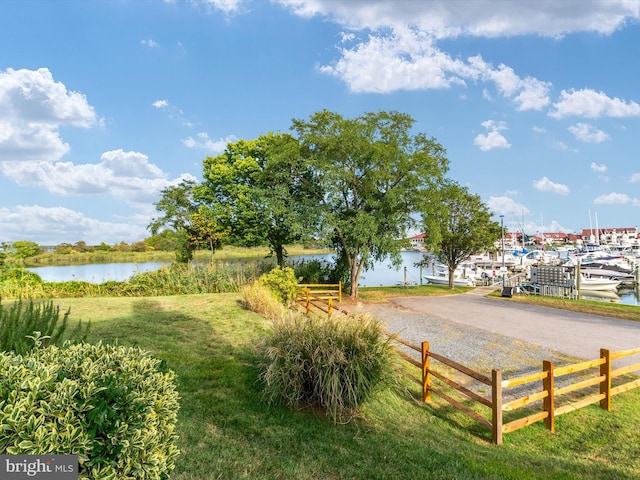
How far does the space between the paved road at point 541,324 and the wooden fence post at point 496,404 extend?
4732mm

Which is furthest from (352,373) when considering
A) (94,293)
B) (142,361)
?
(94,293)

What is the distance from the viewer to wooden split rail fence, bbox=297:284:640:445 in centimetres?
474

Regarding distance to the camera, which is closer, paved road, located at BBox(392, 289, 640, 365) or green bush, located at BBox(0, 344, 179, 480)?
green bush, located at BBox(0, 344, 179, 480)

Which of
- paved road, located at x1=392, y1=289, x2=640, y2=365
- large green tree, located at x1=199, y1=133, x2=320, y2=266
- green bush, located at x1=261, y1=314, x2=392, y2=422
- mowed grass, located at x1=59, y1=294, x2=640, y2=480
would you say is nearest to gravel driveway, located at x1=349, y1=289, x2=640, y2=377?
paved road, located at x1=392, y1=289, x2=640, y2=365

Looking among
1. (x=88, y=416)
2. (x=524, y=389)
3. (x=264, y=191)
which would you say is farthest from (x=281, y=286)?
(x=88, y=416)

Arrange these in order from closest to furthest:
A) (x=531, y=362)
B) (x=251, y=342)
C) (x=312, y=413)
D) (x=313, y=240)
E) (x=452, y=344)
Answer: (x=312, y=413) → (x=251, y=342) → (x=531, y=362) → (x=452, y=344) → (x=313, y=240)

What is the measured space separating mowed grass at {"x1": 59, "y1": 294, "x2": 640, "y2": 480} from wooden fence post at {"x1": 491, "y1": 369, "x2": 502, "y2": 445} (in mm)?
160

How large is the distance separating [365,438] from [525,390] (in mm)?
3827

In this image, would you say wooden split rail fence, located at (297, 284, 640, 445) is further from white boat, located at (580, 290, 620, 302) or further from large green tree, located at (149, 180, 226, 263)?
white boat, located at (580, 290, 620, 302)

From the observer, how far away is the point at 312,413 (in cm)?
453

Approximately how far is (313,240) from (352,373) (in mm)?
11047

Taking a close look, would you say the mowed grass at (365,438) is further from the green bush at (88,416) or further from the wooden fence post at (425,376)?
the green bush at (88,416)

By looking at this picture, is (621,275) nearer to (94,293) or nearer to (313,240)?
(313,240)

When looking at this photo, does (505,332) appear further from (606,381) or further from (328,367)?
(328,367)
